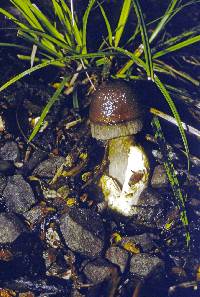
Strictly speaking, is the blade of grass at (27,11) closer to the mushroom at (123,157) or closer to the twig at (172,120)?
the mushroom at (123,157)

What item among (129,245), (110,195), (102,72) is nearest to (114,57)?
(102,72)

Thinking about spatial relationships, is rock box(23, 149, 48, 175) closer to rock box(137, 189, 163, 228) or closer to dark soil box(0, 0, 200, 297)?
dark soil box(0, 0, 200, 297)

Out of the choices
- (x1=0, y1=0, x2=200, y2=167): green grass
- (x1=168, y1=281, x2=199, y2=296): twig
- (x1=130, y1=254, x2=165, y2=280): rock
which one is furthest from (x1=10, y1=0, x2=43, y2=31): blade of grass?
(x1=168, y1=281, x2=199, y2=296): twig

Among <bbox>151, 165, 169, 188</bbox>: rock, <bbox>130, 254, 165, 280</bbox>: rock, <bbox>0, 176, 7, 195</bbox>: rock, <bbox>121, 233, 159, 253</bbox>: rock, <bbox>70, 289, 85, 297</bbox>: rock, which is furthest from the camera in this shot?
<bbox>151, 165, 169, 188</bbox>: rock

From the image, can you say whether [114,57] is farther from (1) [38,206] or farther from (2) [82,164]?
(1) [38,206]

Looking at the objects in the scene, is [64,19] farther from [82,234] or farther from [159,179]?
[82,234]
